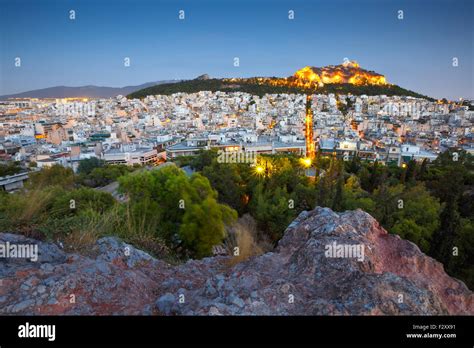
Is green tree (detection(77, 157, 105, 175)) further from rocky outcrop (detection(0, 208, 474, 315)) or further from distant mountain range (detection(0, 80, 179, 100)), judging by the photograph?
distant mountain range (detection(0, 80, 179, 100))

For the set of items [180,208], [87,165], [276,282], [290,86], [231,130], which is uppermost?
[290,86]

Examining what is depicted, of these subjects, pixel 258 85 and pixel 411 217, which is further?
pixel 258 85

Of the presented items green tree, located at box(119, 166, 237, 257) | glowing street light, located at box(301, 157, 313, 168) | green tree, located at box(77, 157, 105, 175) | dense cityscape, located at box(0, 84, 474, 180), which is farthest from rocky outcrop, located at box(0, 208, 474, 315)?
dense cityscape, located at box(0, 84, 474, 180)

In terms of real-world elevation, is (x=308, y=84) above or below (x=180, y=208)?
above

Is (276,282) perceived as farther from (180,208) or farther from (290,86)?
(290,86)

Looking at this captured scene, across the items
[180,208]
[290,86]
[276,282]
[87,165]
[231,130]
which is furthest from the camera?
[290,86]

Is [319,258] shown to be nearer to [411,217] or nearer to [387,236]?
[387,236]

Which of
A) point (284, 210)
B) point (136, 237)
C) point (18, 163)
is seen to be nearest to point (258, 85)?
point (18, 163)

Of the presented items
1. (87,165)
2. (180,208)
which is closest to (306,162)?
(180,208)

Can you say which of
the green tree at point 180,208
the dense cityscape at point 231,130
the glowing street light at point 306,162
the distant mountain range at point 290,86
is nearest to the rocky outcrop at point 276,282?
the green tree at point 180,208
